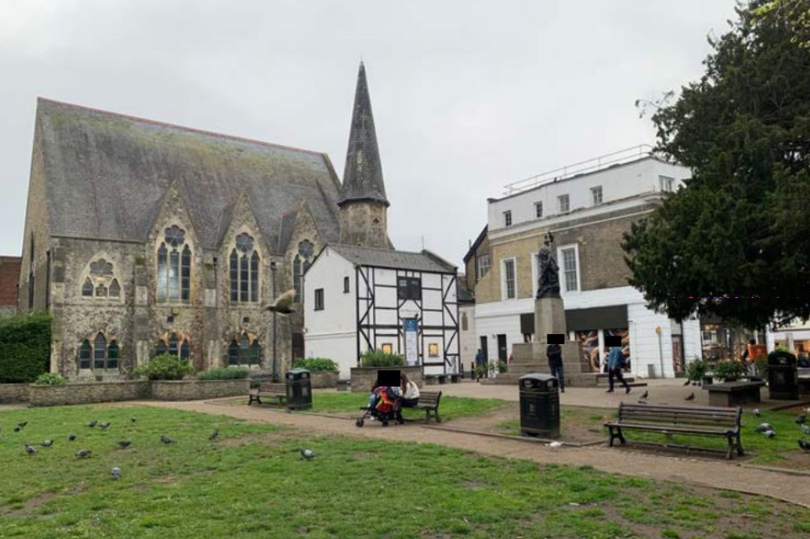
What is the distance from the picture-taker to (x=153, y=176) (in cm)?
4369

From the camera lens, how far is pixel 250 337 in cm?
4262

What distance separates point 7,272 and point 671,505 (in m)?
63.3

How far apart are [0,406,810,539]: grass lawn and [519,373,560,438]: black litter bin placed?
223cm

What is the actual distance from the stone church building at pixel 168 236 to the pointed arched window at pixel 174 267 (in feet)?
0.20

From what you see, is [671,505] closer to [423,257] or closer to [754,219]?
[754,219]

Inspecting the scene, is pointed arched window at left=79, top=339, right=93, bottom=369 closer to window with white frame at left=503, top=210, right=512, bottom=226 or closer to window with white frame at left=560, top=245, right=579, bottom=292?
window with white frame at left=503, top=210, right=512, bottom=226

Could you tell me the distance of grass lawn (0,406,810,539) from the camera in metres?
6.68

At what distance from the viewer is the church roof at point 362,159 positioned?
46.8 metres

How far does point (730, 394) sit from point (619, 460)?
701 cm

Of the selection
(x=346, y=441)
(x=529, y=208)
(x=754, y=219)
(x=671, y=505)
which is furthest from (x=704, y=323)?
(x=671, y=505)

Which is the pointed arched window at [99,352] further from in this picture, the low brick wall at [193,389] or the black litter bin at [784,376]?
the black litter bin at [784,376]

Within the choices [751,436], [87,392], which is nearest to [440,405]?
[751,436]

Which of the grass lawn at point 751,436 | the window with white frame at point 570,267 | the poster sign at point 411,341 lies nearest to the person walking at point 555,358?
the grass lawn at point 751,436

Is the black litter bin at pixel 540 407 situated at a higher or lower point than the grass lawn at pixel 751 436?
higher
